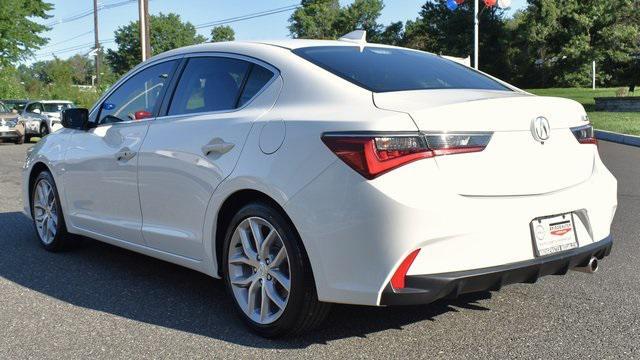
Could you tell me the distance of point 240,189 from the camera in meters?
3.54

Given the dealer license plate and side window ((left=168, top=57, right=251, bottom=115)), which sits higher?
side window ((left=168, top=57, right=251, bottom=115))

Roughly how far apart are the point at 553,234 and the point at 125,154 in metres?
2.79

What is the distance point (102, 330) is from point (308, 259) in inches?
53.4

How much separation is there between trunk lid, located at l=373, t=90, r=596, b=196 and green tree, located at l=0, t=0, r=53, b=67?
40262 mm

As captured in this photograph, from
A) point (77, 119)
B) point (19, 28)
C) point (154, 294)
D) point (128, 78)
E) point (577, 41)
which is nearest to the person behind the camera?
point (154, 294)

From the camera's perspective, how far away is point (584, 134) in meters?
3.61

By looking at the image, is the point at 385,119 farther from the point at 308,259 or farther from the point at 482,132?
the point at 308,259

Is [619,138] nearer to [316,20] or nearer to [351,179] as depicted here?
[351,179]

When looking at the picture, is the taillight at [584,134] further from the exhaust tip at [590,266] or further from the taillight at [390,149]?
the taillight at [390,149]

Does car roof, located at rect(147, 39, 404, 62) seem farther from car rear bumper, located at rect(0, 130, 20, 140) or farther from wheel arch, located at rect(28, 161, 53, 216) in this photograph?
car rear bumper, located at rect(0, 130, 20, 140)

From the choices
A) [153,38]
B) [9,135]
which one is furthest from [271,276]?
[153,38]

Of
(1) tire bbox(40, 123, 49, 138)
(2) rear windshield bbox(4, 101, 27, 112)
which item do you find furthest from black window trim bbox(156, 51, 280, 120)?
(2) rear windshield bbox(4, 101, 27, 112)

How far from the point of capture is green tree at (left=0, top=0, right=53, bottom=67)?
38500 mm

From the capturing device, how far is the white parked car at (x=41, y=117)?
24484mm
